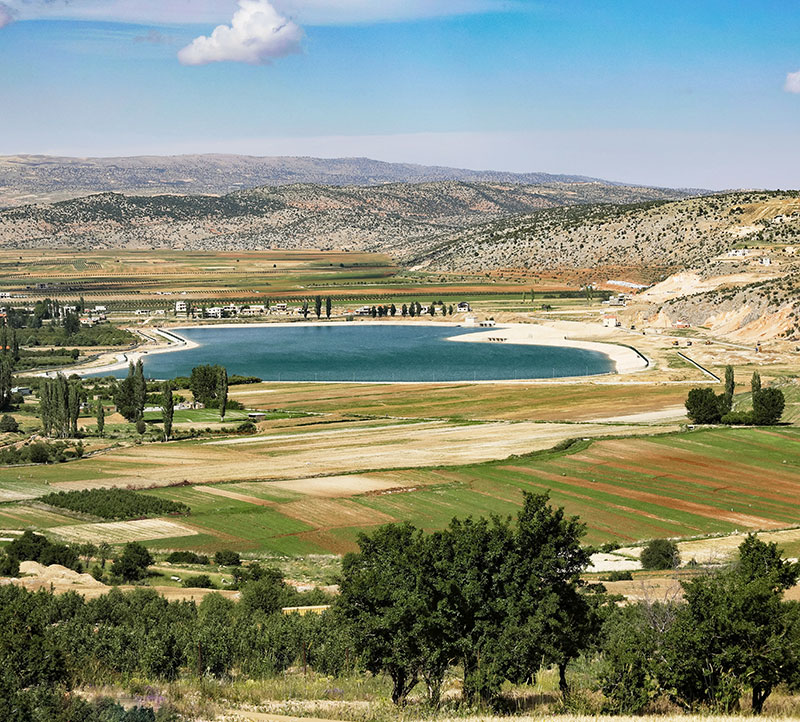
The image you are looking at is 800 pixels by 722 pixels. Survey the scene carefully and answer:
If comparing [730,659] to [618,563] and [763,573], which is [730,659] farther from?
[618,563]

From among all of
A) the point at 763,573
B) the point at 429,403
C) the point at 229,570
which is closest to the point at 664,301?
the point at 429,403

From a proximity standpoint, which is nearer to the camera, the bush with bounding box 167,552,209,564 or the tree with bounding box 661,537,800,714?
the tree with bounding box 661,537,800,714

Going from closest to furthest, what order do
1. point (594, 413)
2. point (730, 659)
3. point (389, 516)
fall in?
point (730, 659) → point (389, 516) → point (594, 413)

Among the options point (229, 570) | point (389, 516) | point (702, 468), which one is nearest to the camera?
point (229, 570)

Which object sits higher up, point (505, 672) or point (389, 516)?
point (505, 672)

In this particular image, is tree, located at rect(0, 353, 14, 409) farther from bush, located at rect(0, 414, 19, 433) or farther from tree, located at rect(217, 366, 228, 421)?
tree, located at rect(217, 366, 228, 421)

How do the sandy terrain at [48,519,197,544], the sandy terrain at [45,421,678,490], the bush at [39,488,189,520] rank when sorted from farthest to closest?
the sandy terrain at [45,421,678,490]
the bush at [39,488,189,520]
the sandy terrain at [48,519,197,544]

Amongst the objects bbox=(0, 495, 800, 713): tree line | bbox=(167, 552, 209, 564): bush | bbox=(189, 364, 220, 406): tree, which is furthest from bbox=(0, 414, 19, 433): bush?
bbox=(0, 495, 800, 713): tree line

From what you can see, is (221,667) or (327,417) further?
(327,417)
